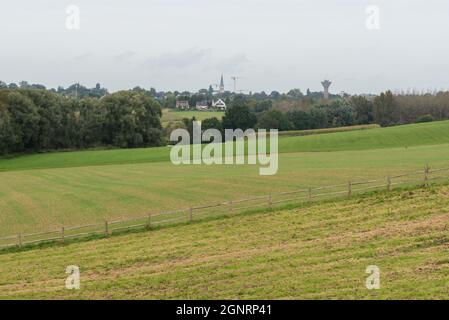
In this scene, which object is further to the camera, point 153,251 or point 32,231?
point 32,231

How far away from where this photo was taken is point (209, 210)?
32406 millimetres

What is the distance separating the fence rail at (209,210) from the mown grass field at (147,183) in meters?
2.20

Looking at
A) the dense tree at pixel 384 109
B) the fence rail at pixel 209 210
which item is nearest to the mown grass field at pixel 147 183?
the fence rail at pixel 209 210

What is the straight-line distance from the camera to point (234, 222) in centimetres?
2897

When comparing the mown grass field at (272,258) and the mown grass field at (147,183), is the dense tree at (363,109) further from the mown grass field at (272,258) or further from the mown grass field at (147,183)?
the mown grass field at (272,258)

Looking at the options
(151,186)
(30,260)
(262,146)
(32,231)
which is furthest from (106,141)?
(30,260)

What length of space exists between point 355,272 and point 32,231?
1985 centimetres

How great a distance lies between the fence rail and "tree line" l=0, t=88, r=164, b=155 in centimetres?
6024

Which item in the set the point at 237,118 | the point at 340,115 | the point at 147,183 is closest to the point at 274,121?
the point at 237,118

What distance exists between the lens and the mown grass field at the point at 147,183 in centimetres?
3512

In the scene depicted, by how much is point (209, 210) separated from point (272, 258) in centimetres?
1210

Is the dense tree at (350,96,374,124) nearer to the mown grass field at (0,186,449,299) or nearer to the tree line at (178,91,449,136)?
the tree line at (178,91,449,136)
